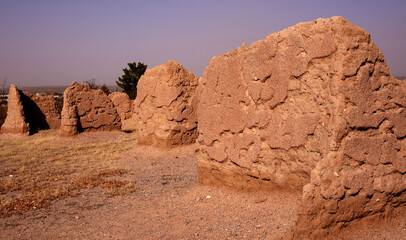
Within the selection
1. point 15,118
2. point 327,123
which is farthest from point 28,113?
point 327,123

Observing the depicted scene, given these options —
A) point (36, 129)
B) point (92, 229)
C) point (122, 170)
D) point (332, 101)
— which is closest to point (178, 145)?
point (122, 170)

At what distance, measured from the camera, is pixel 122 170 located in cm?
679

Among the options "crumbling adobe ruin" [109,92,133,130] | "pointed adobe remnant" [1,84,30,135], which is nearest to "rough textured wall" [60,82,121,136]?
"pointed adobe remnant" [1,84,30,135]

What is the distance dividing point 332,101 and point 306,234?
3.77ft

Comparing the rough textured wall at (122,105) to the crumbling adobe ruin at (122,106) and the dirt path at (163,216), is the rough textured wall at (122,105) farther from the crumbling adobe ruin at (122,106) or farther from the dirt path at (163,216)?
the dirt path at (163,216)

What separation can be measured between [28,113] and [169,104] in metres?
9.24

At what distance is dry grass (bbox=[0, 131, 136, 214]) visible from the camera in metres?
5.14

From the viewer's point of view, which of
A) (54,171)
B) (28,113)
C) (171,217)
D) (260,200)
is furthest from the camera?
(28,113)

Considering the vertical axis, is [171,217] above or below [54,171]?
above

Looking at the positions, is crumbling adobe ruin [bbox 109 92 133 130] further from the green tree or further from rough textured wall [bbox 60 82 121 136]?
the green tree

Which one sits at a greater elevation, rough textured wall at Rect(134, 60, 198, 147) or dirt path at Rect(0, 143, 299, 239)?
rough textured wall at Rect(134, 60, 198, 147)

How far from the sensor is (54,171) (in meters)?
6.91

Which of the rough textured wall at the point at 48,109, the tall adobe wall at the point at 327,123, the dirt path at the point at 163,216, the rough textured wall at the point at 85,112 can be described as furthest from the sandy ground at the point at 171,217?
the rough textured wall at the point at 48,109

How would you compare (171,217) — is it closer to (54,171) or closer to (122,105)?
(54,171)
